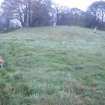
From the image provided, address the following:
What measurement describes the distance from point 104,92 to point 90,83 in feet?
2.19

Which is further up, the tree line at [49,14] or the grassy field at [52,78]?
the tree line at [49,14]

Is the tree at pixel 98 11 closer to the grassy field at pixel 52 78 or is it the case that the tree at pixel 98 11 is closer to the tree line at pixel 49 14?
the tree line at pixel 49 14

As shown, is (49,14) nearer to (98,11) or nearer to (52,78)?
(98,11)

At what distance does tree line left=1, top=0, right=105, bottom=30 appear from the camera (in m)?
22.9

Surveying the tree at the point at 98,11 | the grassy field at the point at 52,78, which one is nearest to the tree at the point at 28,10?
the tree at the point at 98,11

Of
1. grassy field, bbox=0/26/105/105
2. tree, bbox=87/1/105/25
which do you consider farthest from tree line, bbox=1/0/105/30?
grassy field, bbox=0/26/105/105

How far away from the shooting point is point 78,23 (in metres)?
24.5

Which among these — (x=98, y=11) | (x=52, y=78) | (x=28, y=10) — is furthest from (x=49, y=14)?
(x=52, y=78)

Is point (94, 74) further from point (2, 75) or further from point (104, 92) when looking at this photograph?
point (2, 75)

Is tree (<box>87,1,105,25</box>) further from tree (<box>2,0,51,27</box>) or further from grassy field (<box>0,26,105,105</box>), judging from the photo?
grassy field (<box>0,26,105,105</box>)

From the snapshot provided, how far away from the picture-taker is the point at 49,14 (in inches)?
943

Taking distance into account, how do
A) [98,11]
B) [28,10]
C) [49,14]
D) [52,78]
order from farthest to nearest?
[98,11], [49,14], [28,10], [52,78]

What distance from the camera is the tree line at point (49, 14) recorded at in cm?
2294

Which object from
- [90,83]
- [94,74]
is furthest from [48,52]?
[90,83]
